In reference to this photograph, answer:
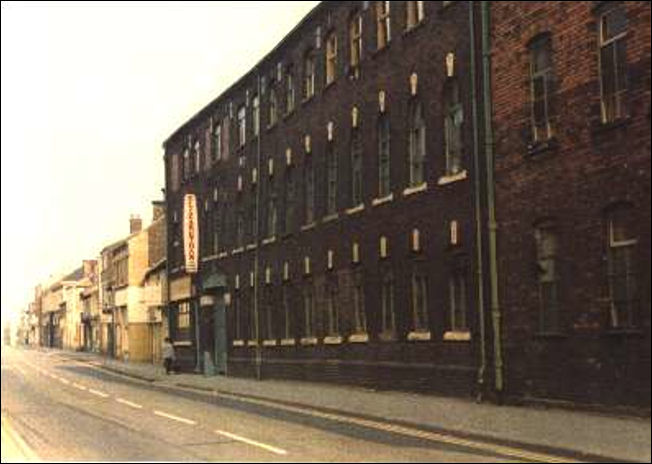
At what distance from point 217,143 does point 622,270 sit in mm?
29316

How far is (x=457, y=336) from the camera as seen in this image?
2367 cm

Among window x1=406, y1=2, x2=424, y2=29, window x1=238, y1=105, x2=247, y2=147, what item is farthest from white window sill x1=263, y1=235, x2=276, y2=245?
window x1=406, y1=2, x2=424, y2=29

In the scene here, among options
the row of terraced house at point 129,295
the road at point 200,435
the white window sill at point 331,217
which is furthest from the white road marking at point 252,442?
the row of terraced house at point 129,295

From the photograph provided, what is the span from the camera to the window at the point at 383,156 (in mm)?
28031

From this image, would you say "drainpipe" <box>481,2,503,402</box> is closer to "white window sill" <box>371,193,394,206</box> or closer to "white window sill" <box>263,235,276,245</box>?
"white window sill" <box>371,193,394,206</box>

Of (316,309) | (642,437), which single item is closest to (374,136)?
(316,309)

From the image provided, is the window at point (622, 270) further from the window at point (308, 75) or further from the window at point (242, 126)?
the window at point (242, 126)

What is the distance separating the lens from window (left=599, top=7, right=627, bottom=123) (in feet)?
60.0

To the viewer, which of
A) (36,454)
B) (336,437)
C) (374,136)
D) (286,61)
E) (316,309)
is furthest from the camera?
(286,61)

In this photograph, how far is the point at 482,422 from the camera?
58.1ft

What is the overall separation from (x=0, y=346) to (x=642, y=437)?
8.82 metres

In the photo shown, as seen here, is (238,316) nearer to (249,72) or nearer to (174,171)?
(249,72)

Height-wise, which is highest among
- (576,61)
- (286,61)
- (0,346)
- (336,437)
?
(286,61)

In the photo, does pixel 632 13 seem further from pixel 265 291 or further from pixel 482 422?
pixel 265 291
